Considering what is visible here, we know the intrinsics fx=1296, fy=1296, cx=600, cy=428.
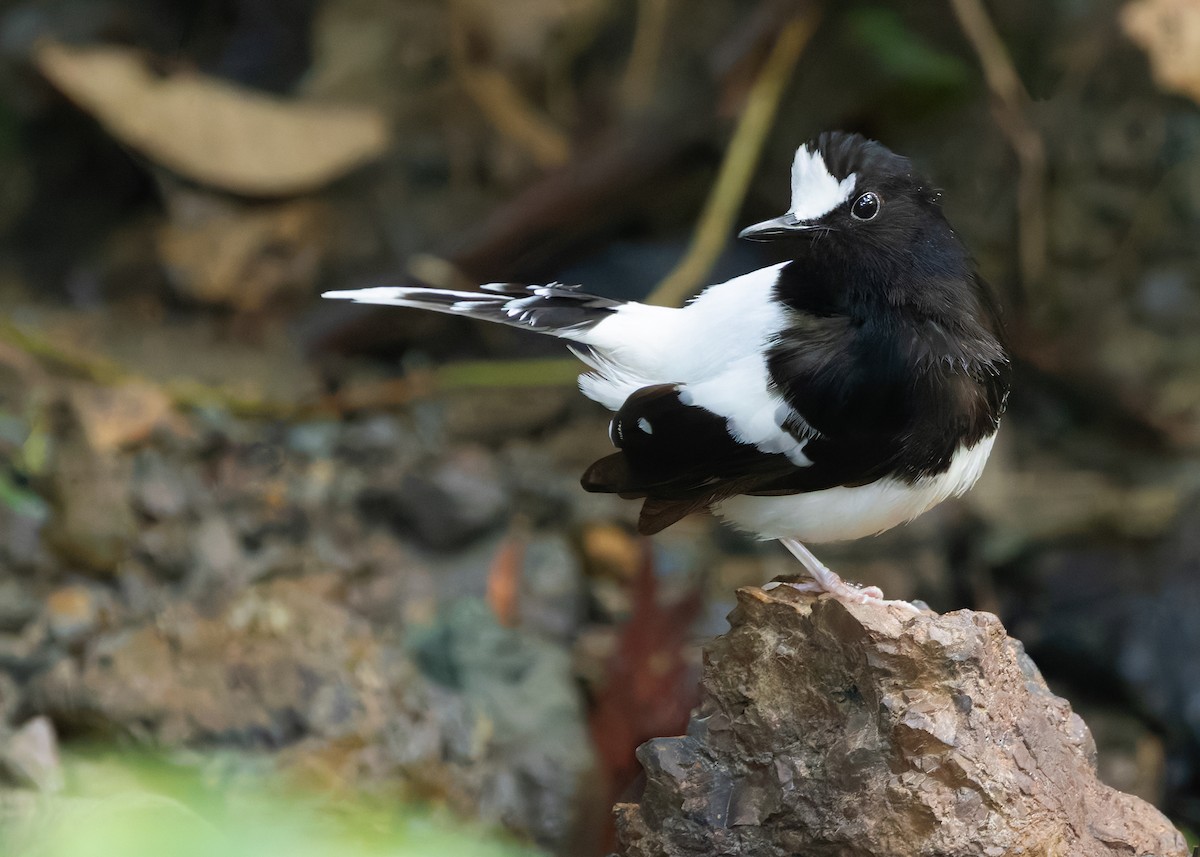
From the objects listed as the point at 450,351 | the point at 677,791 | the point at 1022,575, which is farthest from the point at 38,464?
the point at 1022,575

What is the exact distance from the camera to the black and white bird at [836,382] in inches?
87.2

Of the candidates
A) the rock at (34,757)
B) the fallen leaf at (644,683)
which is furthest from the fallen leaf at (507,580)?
the rock at (34,757)

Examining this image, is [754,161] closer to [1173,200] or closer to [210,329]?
[1173,200]

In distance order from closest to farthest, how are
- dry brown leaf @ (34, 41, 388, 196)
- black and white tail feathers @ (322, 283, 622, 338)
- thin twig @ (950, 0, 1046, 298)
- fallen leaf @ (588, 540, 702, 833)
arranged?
black and white tail feathers @ (322, 283, 622, 338), fallen leaf @ (588, 540, 702, 833), thin twig @ (950, 0, 1046, 298), dry brown leaf @ (34, 41, 388, 196)

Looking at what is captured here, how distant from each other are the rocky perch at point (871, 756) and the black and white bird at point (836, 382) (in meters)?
0.18

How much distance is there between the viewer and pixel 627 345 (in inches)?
98.1

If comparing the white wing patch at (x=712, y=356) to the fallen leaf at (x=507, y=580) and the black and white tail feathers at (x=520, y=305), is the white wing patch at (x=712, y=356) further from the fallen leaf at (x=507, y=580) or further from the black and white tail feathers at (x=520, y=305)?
the fallen leaf at (x=507, y=580)

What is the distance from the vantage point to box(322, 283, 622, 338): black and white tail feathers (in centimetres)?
255

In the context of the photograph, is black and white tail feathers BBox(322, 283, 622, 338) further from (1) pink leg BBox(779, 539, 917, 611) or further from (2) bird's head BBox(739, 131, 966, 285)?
(1) pink leg BBox(779, 539, 917, 611)

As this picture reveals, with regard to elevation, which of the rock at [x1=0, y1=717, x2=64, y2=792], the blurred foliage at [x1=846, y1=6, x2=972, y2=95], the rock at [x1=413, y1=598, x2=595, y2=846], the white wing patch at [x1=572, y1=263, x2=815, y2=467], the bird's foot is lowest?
the rock at [x1=413, y1=598, x2=595, y2=846]

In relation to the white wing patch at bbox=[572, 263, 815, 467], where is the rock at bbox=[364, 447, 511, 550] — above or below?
below

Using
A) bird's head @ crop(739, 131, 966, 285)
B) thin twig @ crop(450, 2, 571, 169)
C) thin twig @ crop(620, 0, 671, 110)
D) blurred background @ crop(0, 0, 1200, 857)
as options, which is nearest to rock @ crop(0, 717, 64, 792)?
blurred background @ crop(0, 0, 1200, 857)

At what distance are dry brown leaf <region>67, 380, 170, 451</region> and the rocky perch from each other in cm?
323

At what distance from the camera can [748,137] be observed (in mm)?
4984
